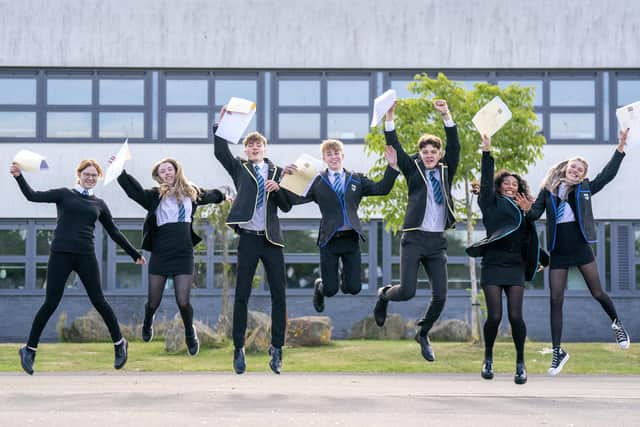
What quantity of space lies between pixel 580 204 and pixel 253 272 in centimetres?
403

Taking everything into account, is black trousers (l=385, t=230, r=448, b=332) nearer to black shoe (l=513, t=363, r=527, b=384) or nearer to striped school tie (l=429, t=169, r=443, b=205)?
striped school tie (l=429, t=169, r=443, b=205)

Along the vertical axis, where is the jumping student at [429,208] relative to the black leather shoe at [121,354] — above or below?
above

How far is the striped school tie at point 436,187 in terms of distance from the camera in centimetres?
1213

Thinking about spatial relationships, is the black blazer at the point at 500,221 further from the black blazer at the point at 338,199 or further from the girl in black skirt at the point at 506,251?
the black blazer at the point at 338,199

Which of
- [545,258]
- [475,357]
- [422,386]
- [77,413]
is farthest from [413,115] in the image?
[77,413]

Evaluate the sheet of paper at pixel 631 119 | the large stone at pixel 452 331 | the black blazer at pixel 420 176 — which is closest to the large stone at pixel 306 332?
the large stone at pixel 452 331

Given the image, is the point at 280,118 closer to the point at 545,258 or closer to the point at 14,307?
the point at 14,307

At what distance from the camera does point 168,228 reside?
12375 mm

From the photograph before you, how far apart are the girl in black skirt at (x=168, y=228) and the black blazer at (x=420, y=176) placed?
2.59m

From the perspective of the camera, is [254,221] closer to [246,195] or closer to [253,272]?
[246,195]

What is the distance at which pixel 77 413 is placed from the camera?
12.8 m
